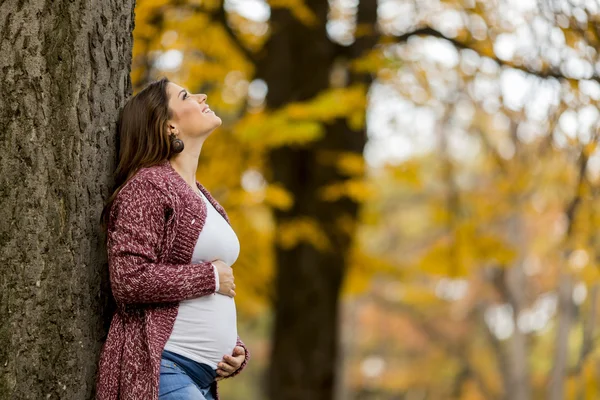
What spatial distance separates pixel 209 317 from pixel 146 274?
294mm

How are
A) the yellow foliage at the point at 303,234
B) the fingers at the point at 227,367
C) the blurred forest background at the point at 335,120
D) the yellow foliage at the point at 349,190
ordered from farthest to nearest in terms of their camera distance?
the yellow foliage at the point at 303,234
the yellow foliage at the point at 349,190
the blurred forest background at the point at 335,120
the fingers at the point at 227,367

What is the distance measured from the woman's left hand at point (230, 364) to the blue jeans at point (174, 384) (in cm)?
16

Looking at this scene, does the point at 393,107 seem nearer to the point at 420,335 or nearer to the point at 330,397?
the point at 330,397

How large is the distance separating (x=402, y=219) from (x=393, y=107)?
49.8 feet

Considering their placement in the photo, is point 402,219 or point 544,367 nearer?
point 544,367

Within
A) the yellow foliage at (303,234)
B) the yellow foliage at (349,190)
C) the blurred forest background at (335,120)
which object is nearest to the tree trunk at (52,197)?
the blurred forest background at (335,120)

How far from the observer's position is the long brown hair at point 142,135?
2662 millimetres

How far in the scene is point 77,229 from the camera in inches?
100

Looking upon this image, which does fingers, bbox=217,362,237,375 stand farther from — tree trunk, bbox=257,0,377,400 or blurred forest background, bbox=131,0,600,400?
tree trunk, bbox=257,0,377,400

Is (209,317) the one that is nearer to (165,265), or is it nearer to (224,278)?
(224,278)

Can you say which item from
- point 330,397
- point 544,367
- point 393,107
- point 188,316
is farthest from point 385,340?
point 188,316

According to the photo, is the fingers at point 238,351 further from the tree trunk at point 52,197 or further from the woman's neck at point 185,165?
the woman's neck at point 185,165

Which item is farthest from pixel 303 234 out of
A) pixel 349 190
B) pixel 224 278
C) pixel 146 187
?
pixel 146 187

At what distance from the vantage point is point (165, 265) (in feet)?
8.07
